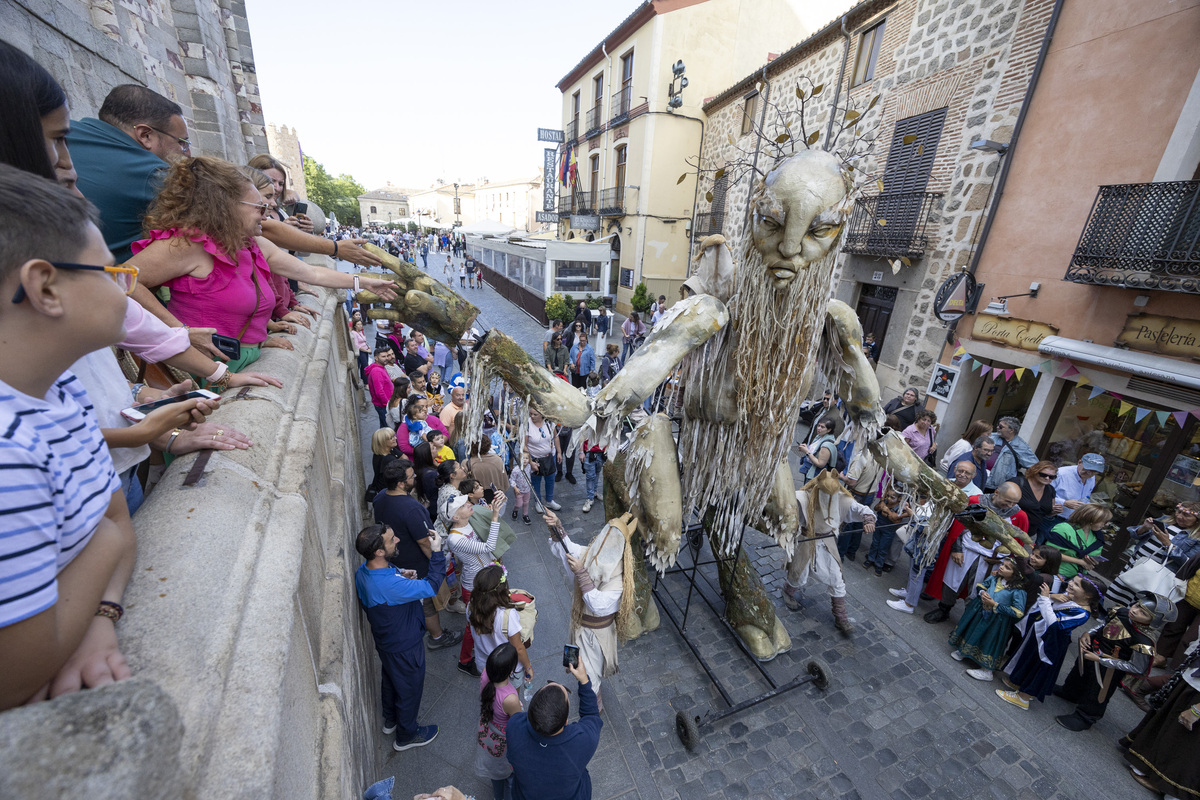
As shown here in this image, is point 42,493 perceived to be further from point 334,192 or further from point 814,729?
point 334,192

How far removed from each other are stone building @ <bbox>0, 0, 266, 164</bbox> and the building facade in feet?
31.1

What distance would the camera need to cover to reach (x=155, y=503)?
52.5 inches

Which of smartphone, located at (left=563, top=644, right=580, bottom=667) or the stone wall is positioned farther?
smartphone, located at (left=563, top=644, right=580, bottom=667)

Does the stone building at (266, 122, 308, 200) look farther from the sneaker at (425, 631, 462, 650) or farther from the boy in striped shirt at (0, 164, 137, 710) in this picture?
the boy in striped shirt at (0, 164, 137, 710)

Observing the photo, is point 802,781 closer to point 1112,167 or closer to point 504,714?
point 504,714

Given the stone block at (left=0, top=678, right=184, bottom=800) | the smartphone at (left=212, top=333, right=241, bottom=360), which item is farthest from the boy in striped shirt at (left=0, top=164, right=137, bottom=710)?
the smartphone at (left=212, top=333, right=241, bottom=360)

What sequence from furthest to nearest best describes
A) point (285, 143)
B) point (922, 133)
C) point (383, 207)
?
1. point (383, 207)
2. point (285, 143)
3. point (922, 133)

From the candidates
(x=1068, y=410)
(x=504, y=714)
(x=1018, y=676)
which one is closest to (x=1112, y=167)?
(x=1068, y=410)

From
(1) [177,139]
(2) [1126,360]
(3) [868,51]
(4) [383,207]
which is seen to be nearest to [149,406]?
(1) [177,139]

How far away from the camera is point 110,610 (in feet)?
3.14

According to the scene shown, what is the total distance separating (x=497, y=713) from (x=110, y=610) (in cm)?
221

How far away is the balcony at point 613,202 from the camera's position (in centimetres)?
1867

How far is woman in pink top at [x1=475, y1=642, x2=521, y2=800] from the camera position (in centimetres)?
254

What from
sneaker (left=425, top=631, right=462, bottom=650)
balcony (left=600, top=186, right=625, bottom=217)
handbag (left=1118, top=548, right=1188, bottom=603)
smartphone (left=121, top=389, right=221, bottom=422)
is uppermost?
balcony (left=600, top=186, right=625, bottom=217)
